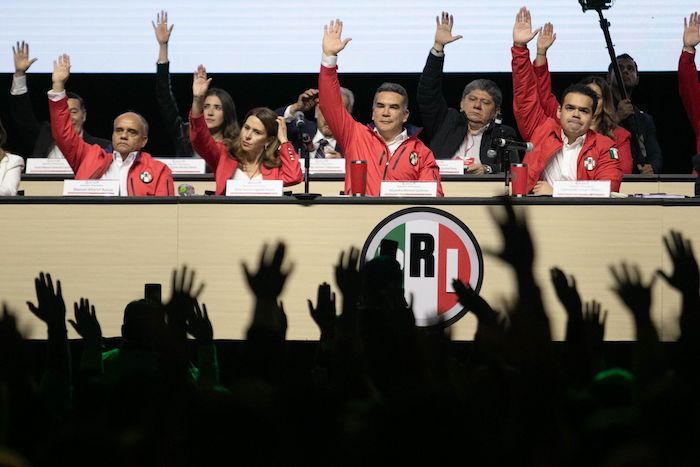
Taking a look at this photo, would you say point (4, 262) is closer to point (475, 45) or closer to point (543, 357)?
point (543, 357)

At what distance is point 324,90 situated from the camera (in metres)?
5.02

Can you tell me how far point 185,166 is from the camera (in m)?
6.62

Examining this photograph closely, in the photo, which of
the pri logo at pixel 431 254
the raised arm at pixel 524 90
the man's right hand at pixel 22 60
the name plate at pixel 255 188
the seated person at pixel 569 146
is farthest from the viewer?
the man's right hand at pixel 22 60

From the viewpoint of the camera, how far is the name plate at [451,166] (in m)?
6.14

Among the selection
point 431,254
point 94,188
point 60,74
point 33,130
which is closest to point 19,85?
point 33,130

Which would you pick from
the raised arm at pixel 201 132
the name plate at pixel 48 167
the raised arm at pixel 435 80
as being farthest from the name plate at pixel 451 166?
the name plate at pixel 48 167

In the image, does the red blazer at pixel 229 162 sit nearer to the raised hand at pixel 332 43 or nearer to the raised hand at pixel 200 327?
the raised hand at pixel 332 43

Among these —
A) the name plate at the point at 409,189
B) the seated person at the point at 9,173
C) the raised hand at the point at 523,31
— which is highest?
the raised hand at the point at 523,31

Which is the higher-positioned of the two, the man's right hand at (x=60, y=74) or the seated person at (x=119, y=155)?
the man's right hand at (x=60, y=74)

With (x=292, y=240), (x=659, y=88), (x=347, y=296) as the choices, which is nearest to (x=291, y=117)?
(x=292, y=240)

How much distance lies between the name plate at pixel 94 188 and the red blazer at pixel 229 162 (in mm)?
711

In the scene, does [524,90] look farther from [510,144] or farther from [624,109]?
[510,144]

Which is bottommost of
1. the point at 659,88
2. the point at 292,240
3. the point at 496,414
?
the point at 496,414

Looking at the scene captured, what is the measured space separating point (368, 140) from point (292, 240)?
3.12 feet
